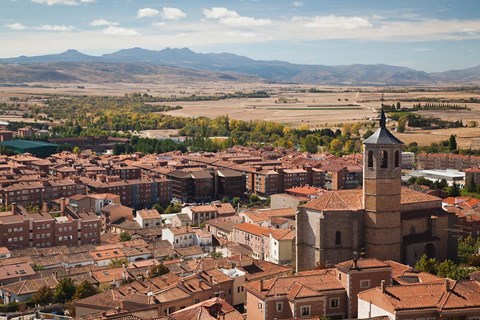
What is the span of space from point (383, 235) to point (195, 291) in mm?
7879

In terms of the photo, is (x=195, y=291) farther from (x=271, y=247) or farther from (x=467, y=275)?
(x=271, y=247)

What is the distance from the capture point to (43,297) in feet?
84.5

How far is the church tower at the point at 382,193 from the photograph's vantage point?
25609 mm

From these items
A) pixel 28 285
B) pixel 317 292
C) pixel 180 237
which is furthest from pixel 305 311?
pixel 180 237

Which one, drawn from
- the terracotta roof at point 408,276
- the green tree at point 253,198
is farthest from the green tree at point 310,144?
the terracotta roof at point 408,276

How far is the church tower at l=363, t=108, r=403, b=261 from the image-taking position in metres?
25.6

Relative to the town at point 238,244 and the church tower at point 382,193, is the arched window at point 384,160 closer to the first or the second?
the church tower at point 382,193

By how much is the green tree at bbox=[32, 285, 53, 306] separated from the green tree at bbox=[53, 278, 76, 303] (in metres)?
0.20

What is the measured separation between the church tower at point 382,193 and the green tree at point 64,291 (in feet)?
36.5

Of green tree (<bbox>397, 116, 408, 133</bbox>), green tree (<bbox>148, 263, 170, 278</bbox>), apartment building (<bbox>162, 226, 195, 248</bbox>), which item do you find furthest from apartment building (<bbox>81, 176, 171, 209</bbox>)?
green tree (<bbox>397, 116, 408, 133</bbox>)

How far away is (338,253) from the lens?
26609 millimetres

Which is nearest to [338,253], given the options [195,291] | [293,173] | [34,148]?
[195,291]

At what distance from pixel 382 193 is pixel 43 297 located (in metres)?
13.1

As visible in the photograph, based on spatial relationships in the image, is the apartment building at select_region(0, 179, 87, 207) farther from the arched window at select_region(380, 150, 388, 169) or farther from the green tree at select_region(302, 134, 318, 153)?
the green tree at select_region(302, 134, 318, 153)
